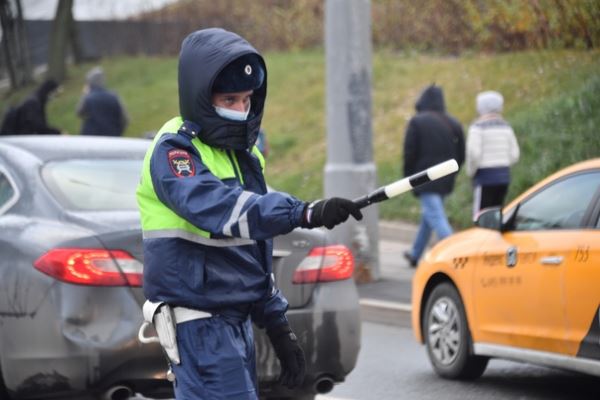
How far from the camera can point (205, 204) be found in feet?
13.4

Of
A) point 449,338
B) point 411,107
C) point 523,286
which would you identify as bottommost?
point 449,338

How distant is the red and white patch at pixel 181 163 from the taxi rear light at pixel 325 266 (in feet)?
8.40

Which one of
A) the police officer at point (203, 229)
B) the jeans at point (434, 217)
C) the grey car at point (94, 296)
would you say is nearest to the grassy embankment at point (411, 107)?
the jeans at point (434, 217)

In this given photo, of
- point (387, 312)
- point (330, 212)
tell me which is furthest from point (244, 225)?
point (387, 312)

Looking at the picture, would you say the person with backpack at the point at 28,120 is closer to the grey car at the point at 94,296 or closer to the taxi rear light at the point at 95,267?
the grey car at the point at 94,296

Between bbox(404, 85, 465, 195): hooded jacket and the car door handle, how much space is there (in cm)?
535

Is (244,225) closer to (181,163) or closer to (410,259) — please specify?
(181,163)

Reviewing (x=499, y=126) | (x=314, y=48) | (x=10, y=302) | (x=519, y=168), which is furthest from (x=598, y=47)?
(x=314, y=48)

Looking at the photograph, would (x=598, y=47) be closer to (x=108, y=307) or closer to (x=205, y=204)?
(x=108, y=307)

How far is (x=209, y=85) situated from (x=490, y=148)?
27.7 ft

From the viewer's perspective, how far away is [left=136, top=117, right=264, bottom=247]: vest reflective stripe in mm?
4230

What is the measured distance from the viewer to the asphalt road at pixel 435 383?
7945mm

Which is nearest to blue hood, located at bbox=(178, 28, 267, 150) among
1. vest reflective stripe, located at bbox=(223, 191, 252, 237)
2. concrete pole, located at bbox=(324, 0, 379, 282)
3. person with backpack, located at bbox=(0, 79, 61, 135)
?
vest reflective stripe, located at bbox=(223, 191, 252, 237)

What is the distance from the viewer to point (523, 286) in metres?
7.57
